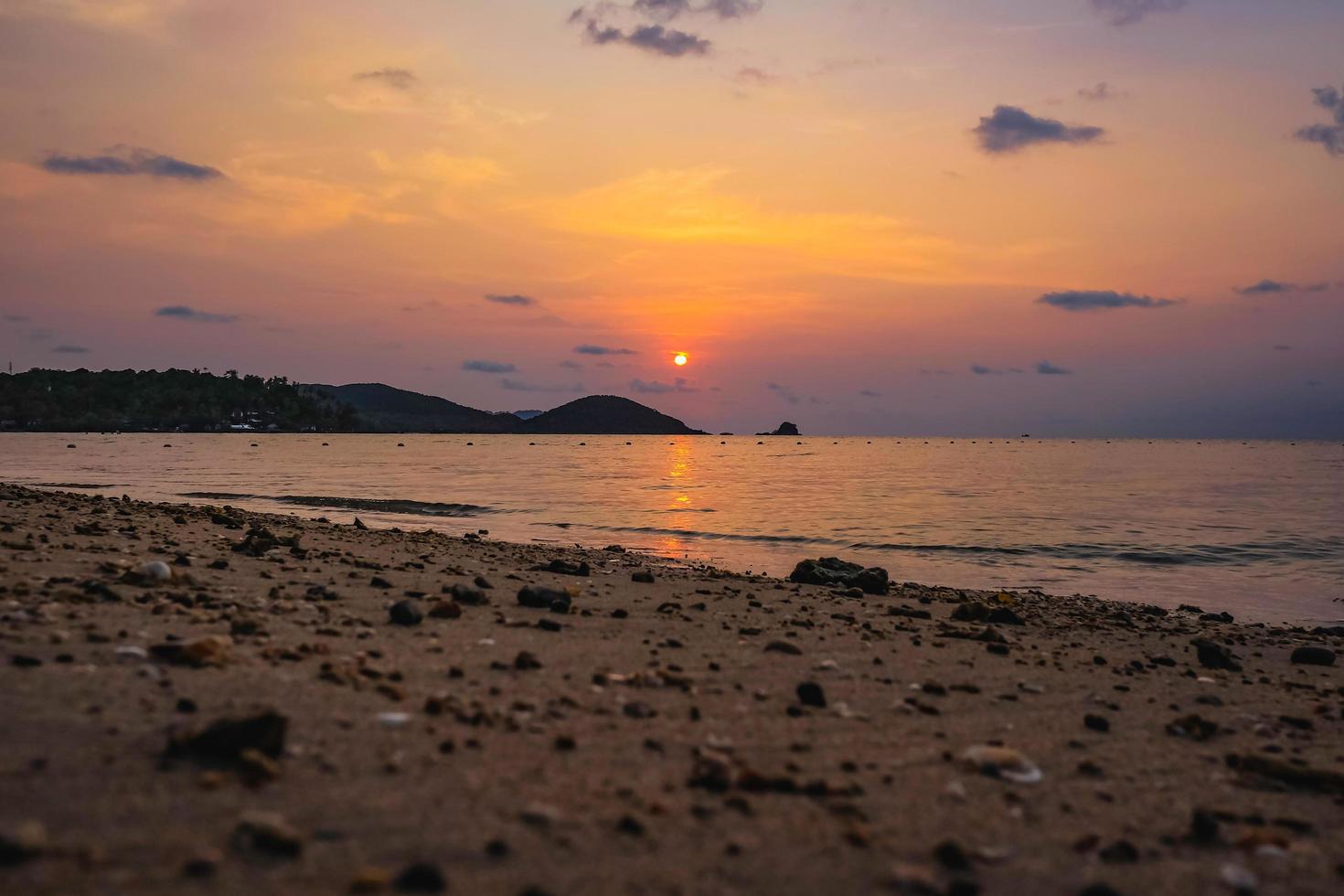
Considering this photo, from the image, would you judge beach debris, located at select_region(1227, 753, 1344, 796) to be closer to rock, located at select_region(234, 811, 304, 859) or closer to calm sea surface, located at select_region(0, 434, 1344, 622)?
rock, located at select_region(234, 811, 304, 859)

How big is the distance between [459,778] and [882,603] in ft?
37.7

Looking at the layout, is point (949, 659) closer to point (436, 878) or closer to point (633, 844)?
point (633, 844)

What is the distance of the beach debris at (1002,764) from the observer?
611 cm

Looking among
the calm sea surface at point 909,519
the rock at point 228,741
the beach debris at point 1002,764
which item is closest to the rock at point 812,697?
the beach debris at point 1002,764

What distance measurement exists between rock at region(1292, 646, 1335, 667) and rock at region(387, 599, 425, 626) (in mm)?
11311

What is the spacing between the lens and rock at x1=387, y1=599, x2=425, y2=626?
376 inches

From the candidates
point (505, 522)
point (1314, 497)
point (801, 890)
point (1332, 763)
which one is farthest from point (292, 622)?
point (1314, 497)

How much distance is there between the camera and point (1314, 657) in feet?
40.3

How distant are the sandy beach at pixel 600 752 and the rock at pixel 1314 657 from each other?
77 cm

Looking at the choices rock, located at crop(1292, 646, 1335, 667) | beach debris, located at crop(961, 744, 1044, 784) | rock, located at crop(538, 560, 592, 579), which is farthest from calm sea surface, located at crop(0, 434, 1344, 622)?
beach debris, located at crop(961, 744, 1044, 784)

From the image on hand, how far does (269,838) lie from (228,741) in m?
1.10

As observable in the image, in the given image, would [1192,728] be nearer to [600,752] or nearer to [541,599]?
[600,752]

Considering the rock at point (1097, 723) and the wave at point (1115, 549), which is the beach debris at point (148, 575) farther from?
→ the wave at point (1115, 549)

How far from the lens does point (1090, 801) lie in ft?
19.1
